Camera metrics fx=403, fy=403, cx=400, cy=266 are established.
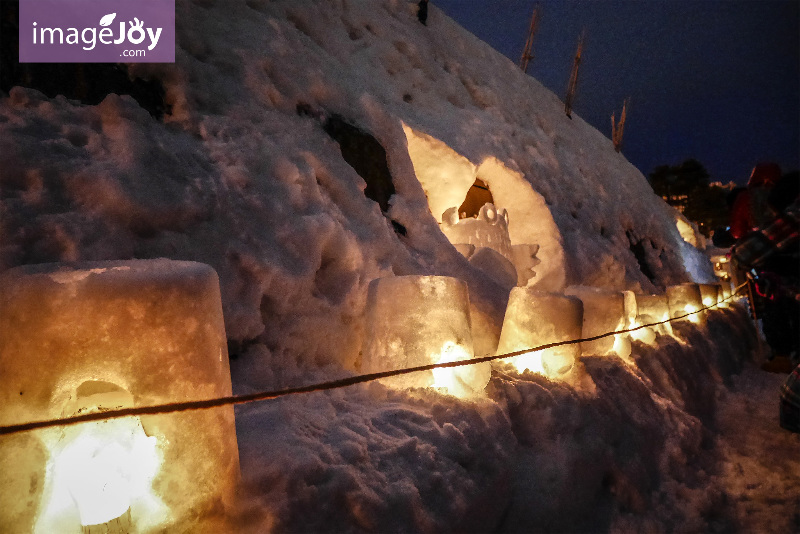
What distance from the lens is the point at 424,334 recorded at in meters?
2.39

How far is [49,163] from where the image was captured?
2.13 metres

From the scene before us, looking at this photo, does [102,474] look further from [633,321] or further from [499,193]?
[499,193]

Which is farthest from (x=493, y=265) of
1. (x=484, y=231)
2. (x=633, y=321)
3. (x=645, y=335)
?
(x=645, y=335)

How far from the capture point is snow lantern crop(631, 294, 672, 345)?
4.21 m

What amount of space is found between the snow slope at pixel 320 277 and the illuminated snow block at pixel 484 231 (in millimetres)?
1082

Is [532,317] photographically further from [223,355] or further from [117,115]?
[117,115]

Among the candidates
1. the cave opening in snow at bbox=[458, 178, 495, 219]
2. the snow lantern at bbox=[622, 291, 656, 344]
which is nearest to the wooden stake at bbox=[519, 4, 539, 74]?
the cave opening in snow at bbox=[458, 178, 495, 219]

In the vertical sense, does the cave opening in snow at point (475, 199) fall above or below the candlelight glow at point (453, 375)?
above

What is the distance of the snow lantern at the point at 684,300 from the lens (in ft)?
17.5

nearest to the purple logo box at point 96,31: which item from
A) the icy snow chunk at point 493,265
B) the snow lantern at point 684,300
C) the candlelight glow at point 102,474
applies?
the candlelight glow at point 102,474

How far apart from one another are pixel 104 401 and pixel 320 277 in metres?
1.76

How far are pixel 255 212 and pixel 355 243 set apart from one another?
0.81 metres

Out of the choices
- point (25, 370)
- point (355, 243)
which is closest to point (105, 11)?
point (355, 243)

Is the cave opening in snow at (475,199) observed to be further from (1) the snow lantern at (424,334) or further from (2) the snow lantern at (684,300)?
(1) the snow lantern at (424,334)
